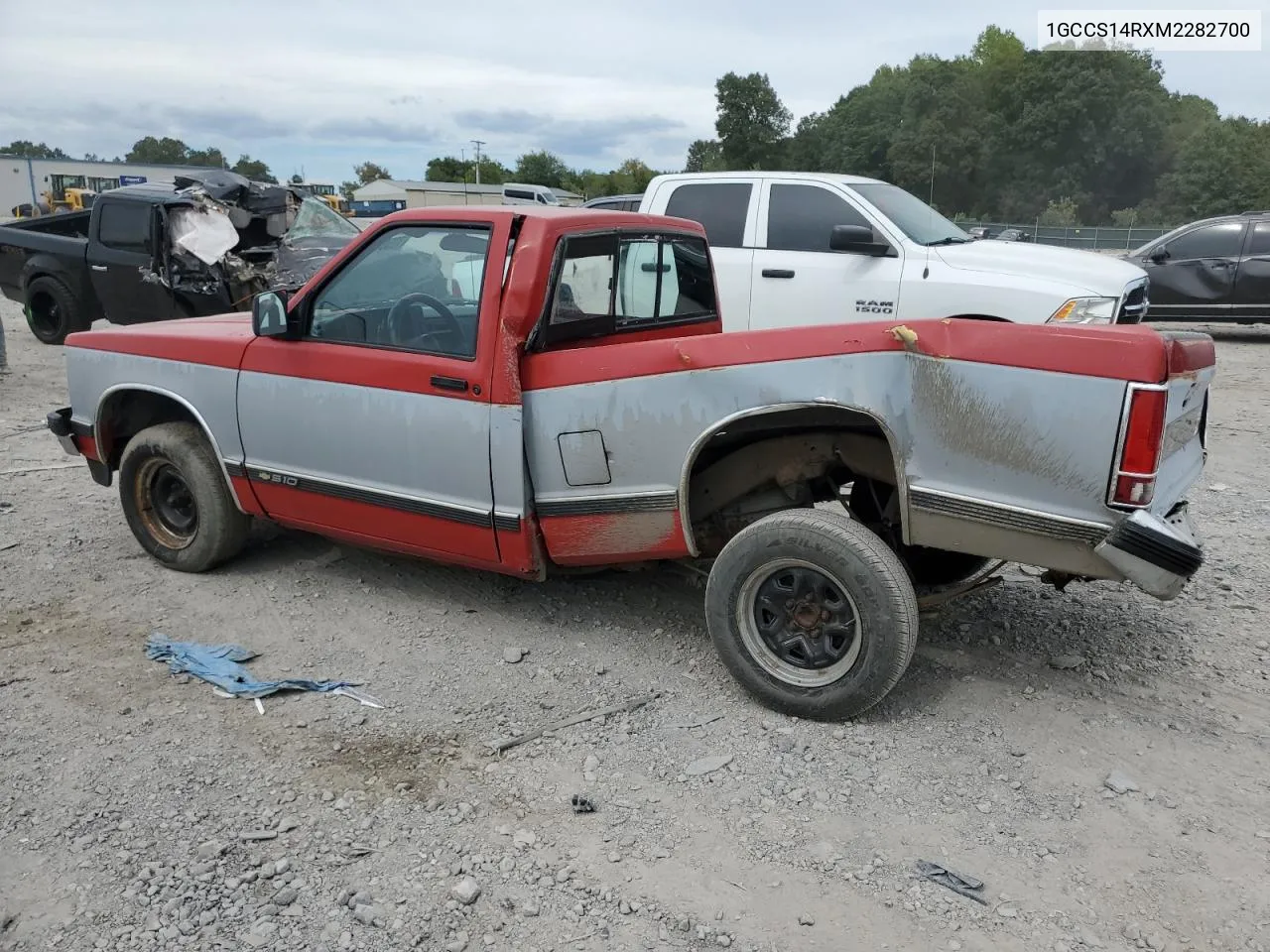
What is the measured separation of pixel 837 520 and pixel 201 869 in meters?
2.20

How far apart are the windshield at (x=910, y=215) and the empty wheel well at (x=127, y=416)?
5173mm

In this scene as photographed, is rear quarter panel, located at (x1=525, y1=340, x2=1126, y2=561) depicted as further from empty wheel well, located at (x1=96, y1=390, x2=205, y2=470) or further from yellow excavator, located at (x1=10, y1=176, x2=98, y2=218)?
yellow excavator, located at (x1=10, y1=176, x2=98, y2=218)

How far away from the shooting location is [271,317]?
13.5 feet

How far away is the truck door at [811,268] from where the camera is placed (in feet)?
23.6

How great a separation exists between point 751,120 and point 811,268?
259ft

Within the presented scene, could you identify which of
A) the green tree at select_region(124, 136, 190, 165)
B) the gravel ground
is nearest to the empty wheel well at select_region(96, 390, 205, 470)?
the gravel ground

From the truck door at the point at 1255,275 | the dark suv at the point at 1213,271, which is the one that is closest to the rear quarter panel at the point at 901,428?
the dark suv at the point at 1213,271

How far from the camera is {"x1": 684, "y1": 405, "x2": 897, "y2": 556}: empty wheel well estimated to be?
3396 millimetres

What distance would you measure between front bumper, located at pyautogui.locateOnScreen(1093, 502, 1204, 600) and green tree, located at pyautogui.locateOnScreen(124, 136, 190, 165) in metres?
130

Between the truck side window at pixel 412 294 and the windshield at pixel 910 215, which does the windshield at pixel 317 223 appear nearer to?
the windshield at pixel 910 215

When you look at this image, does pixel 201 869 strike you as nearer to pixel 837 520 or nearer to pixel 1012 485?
pixel 837 520

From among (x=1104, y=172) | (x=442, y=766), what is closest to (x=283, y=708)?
(x=442, y=766)

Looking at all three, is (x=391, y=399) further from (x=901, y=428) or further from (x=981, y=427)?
(x=981, y=427)

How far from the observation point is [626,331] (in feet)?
13.7
